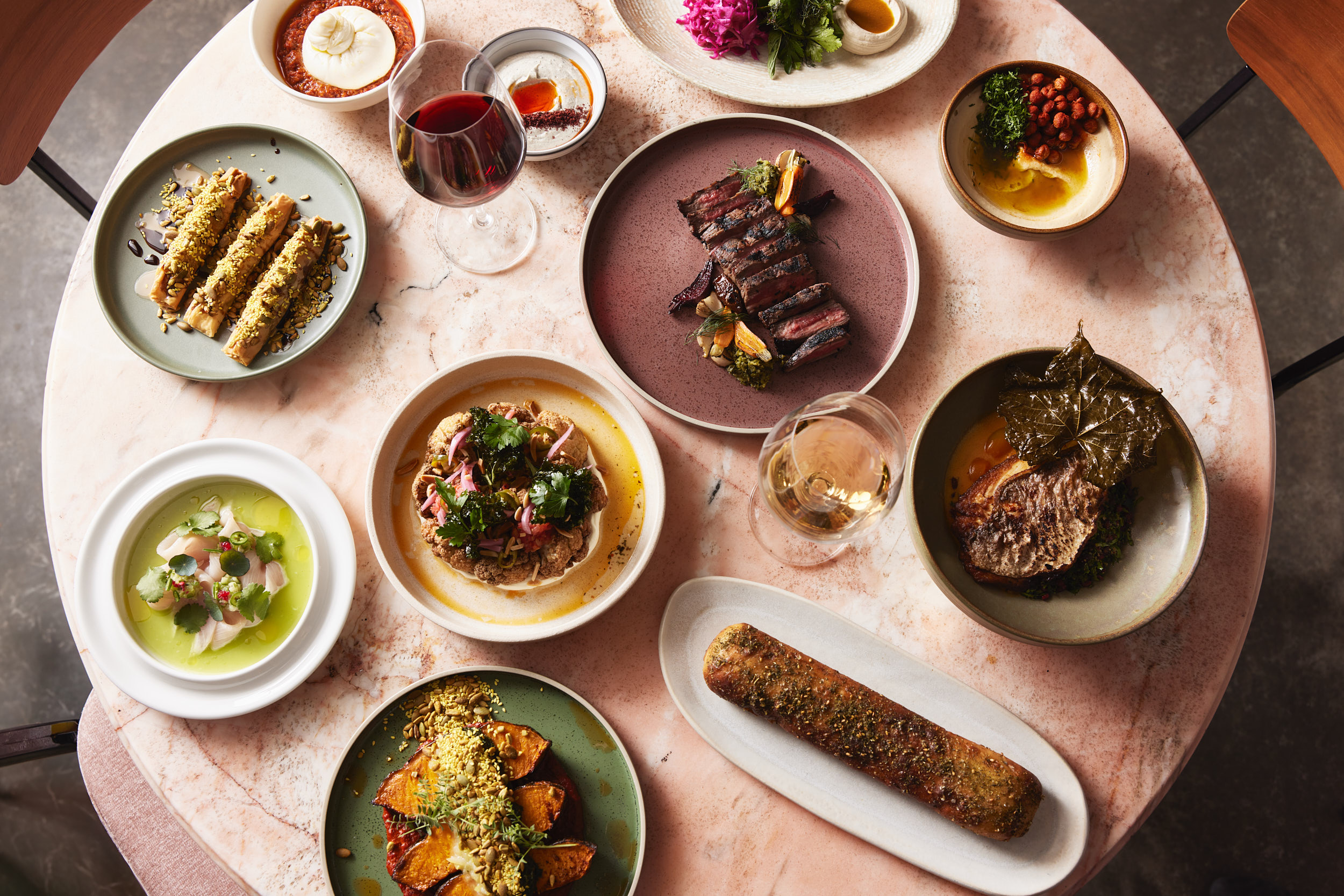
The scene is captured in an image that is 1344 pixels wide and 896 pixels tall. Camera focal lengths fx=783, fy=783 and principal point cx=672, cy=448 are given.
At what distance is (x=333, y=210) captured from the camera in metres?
2.26

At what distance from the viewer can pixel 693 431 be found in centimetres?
218

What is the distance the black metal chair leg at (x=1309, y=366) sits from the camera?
2.43m

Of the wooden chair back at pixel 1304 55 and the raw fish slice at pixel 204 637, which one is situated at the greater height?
the wooden chair back at pixel 1304 55

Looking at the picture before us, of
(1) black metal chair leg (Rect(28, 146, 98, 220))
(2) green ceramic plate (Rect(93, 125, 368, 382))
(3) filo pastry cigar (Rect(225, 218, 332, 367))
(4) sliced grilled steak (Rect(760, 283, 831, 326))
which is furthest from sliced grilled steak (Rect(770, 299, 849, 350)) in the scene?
(1) black metal chair leg (Rect(28, 146, 98, 220))

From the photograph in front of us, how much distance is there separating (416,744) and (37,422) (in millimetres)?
A: 3300

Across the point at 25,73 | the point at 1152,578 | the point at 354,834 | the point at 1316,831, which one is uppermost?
the point at 25,73

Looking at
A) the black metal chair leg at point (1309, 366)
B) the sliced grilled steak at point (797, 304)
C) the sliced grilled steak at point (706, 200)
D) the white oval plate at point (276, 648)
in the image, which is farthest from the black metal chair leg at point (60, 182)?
the black metal chair leg at point (1309, 366)

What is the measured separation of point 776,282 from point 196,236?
5.30ft

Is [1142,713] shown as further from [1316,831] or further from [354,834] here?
[1316,831]

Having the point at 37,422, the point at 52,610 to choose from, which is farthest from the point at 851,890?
the point at 37,422

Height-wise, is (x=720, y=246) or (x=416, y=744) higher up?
(x=720, y=246)

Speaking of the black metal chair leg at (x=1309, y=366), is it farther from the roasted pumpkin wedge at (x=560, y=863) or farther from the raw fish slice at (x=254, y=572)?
the raw fish slice at (x=254, y=572)

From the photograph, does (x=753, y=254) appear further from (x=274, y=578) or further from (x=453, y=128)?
(x=274, y=578)

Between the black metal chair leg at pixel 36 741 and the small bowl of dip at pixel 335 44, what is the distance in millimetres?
2105
